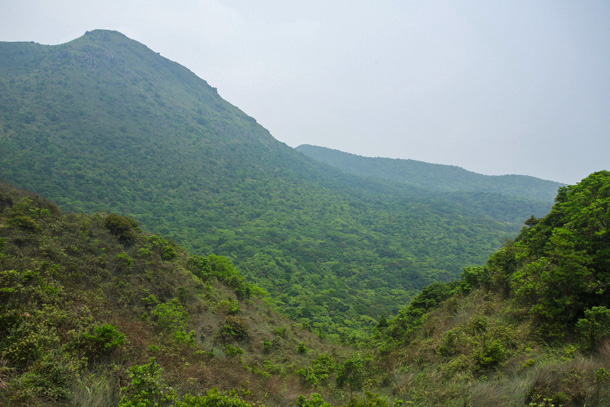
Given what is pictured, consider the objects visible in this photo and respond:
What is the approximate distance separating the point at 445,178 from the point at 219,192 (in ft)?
435

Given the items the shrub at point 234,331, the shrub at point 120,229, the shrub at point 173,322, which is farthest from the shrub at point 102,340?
the shrub at point 120,229

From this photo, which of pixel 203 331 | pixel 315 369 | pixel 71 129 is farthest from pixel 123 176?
pixel 315 369

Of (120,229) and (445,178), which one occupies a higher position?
(445,178)

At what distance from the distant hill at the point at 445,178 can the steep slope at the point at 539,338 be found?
467ft

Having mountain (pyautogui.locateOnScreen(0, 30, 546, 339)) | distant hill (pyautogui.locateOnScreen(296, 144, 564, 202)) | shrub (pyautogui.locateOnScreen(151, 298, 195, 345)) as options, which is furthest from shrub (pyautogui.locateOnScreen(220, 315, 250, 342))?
distant hill (pyautogui.locateOnScreen(296, 144, 564, 202))

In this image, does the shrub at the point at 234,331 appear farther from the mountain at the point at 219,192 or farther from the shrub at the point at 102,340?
the mountain at the point at 219,192

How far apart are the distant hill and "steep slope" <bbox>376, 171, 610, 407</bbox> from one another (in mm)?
142333

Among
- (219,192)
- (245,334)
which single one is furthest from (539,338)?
(219,192)

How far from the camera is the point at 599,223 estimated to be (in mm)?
8023

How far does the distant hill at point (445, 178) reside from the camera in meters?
142

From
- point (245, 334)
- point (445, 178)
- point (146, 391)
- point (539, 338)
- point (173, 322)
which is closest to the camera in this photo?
point (146, 391)

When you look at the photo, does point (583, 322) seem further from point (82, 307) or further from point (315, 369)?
point (82, 307)

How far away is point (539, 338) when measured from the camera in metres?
7.57

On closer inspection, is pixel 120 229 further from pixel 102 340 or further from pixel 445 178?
pixel 445 178
